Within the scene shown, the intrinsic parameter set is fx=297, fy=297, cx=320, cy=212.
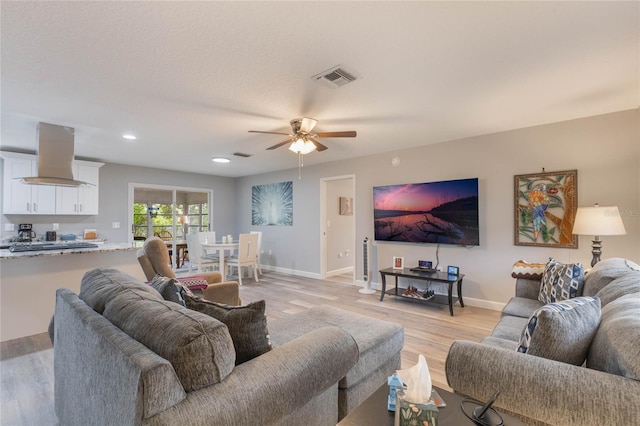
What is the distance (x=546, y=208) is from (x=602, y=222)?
0.83 metres

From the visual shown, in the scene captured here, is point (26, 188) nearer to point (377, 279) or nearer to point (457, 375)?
point (377, 279)

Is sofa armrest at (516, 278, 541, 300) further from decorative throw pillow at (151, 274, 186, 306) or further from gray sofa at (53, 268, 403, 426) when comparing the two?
decorative throw pillow at (151, 274, 186, 306)

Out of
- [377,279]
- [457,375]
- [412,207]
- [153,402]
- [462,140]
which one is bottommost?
[377,279]

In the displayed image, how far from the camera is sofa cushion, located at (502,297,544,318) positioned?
2.36m

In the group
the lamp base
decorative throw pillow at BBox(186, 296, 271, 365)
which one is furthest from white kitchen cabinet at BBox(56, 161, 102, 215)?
the lamp base

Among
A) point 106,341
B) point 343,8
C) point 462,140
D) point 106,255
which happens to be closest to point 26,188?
point 106,255

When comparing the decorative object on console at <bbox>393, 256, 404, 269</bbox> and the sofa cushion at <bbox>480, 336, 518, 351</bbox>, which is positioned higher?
the decorative object on console at <bbox>393, 256, 404, 269</bbox>

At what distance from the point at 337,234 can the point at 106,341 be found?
5.65 metres

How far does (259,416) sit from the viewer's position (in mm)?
1002

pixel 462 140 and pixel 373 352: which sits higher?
pixel 462 140

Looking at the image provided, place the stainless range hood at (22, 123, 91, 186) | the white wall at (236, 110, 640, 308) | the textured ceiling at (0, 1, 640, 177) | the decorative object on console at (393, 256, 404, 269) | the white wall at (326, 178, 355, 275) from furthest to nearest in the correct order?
the white wall at (326, 178, 355, 275) < the decorative object on console at (393, 256, 404, 269) < the stainless range hood at (22, 123, 91, 186) < the white wall at (236, 110, 640, 308) < the textured ceiling at (0, 1, 640, 177)

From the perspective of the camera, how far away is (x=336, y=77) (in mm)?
2375

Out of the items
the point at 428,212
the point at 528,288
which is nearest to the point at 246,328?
the point at 528,288

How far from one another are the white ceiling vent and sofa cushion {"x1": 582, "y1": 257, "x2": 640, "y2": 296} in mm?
2305
